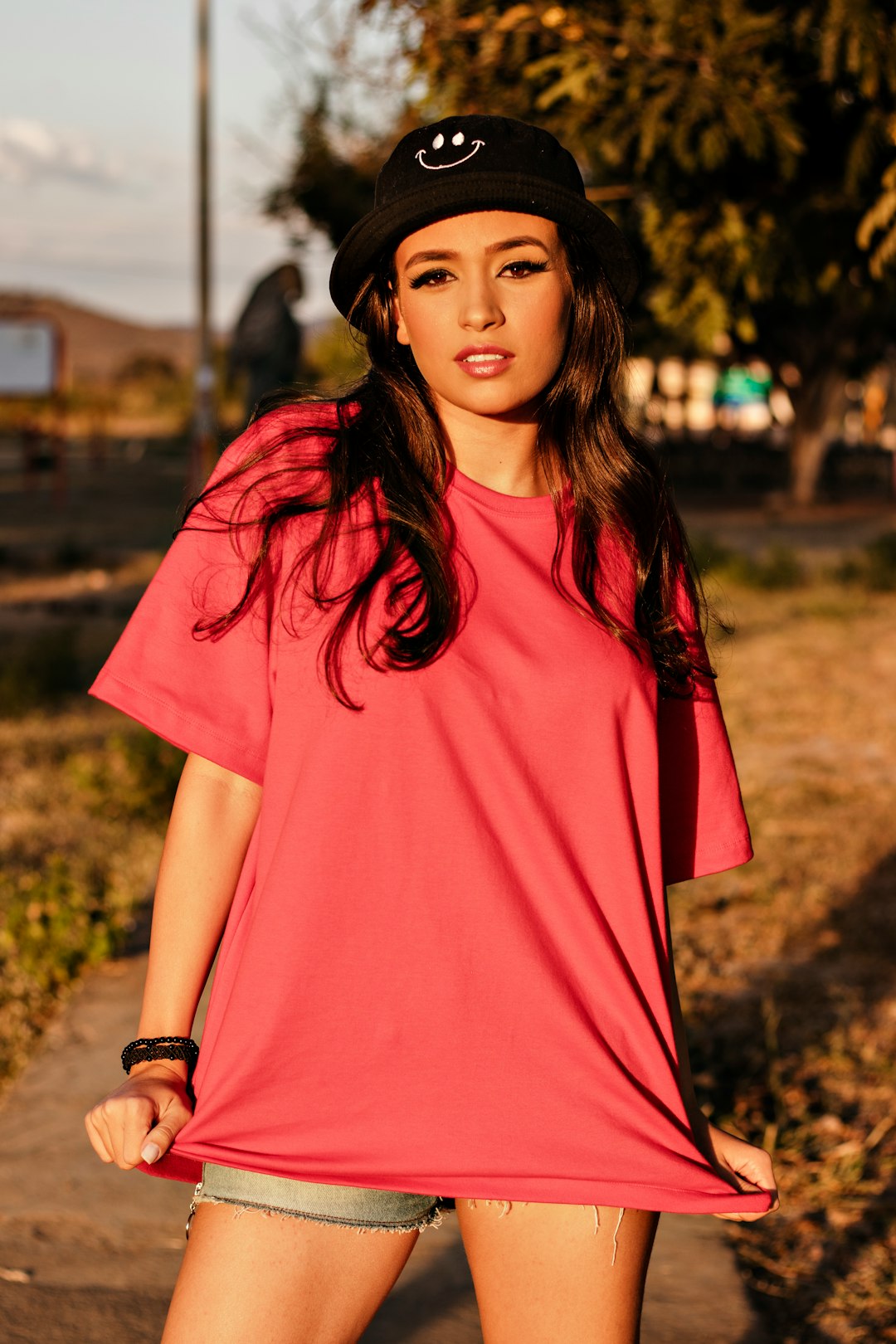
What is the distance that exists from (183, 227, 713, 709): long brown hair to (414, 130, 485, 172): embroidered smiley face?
0.17 m

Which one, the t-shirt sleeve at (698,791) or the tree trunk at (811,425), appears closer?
the t-shirt sleeve at (698,791)

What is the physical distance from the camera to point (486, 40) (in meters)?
4.08

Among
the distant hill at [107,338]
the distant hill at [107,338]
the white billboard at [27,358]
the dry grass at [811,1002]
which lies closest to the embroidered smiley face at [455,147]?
the dry grass at [811,1002]

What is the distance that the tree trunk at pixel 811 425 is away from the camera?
2602 cm

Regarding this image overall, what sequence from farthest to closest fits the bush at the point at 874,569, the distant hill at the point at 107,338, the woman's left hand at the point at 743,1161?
the distant hill at the point at 107,338, the bush at the point at 874,569, the woman's left hand at the point at 743,1161

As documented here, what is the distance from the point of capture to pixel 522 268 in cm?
187

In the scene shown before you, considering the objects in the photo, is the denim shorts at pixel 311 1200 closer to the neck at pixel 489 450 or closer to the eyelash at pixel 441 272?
the neck at pixel 489 450

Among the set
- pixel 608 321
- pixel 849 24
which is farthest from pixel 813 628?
pixel 608 321

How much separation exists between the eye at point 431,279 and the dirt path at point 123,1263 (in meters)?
1.89

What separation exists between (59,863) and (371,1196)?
3439mm

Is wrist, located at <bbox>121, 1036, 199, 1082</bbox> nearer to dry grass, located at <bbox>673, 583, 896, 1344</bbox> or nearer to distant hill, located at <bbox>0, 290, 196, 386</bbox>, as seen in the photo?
dry grass, located at <bbox>673, 583, 896, 1344</bbox>

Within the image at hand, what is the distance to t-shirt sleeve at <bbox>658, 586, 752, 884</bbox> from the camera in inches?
79.0

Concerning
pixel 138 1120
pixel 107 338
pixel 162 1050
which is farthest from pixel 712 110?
pixel 107 338

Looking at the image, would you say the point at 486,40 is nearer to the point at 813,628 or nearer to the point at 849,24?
the point at 849,24
